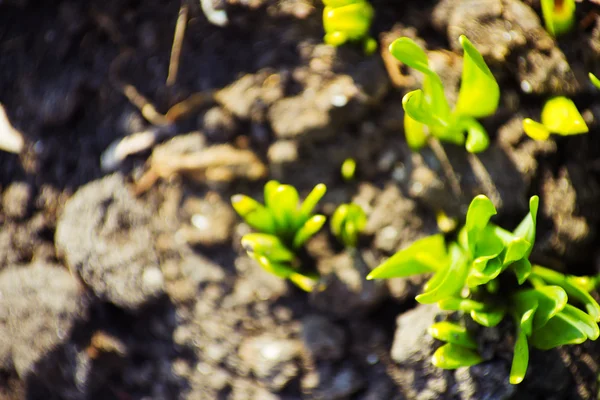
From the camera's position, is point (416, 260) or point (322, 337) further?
point (322, 337)

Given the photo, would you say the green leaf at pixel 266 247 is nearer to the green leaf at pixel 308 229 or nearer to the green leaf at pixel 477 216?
the green leaf at pixel 308 229

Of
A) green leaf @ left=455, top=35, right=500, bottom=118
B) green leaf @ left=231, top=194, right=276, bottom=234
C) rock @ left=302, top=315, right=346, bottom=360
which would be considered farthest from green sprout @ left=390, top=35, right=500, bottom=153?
rock @ left=302, top=315, right=346, bottom=360

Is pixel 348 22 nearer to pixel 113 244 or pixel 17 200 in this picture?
pixel 113 244

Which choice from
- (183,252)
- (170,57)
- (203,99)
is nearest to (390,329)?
(183,252)

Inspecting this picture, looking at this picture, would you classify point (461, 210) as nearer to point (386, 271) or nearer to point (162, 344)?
point (386, 271)

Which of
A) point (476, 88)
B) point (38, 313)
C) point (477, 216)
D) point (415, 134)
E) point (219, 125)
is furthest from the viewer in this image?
point (38, 313)

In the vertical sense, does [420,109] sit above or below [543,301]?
above

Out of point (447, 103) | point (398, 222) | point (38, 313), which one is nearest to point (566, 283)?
point (398, 222)
